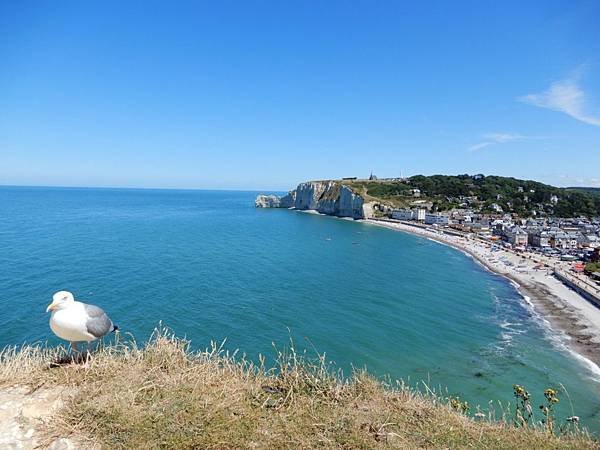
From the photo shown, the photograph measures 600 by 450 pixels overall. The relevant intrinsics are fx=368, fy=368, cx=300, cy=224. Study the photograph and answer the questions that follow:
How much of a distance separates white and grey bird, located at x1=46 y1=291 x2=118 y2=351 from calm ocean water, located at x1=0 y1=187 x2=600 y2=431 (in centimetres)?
478

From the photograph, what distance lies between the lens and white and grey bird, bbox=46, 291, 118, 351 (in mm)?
4638

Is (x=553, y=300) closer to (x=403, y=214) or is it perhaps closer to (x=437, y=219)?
(x=437, y=219)

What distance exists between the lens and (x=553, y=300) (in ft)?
113

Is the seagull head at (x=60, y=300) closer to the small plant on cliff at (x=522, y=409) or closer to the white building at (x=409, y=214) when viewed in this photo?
the small plant on cliff at (x=522, y=409)

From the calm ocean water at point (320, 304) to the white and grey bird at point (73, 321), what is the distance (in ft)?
15.7

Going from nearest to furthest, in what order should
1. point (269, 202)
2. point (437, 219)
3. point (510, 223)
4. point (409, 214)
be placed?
point (510, 223) → point (437, 219) → point (409, 214) → point (269, 202)

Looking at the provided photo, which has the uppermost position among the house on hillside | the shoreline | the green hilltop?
the green hilltop

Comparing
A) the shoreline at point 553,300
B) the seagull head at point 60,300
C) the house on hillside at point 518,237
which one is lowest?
the shoreline at point 553,300

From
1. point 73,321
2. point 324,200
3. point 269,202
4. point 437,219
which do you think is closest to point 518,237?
point 437,219

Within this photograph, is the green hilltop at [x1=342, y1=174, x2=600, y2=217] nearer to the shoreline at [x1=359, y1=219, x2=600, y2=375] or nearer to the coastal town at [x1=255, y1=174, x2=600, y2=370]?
the coastal town at [x1=255, y1=174, x2=600, y2=370]

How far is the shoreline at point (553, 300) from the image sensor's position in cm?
2447

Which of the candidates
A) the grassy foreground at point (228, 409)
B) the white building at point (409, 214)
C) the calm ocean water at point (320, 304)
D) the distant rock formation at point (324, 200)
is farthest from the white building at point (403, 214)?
the grassy foreground at point (228, 409)

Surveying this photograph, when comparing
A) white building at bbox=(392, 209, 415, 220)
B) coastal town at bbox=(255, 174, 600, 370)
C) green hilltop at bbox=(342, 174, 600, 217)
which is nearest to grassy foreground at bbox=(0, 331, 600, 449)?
coastal town at bbox=(255, 174, 600, 370)

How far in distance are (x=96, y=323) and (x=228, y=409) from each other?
2.10 meters
